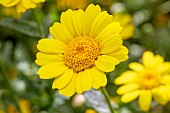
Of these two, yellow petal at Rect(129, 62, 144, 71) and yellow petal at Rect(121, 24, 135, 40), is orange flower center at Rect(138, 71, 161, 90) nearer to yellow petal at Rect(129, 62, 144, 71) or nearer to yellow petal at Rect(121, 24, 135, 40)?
yellow petal at Rect(129, 62, 144, 71)

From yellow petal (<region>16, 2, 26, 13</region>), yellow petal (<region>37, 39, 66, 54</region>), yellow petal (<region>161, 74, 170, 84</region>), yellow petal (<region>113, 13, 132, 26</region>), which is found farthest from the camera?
yellow petal (<region>113, 13, 132, 26</region>)

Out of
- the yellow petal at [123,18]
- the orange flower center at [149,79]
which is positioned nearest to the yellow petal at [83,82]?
the orange flower center at [149,79]

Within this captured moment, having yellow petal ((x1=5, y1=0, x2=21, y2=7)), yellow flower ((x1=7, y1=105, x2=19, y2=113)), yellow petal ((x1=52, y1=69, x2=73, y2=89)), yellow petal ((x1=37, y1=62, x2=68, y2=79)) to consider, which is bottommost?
yellow flower ((x1=7, y1=105, x2=19, y2=113))

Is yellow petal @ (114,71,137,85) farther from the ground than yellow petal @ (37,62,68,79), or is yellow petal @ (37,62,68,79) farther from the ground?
yellow petal @ (37,62,68,79)

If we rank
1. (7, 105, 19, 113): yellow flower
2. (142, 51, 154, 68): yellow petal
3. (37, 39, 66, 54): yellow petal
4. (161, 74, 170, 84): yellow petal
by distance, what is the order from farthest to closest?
1. (7, 105, 19, 113): yellow flower
2. (142, 51, 154, 68): yellow petal
3. (161, 74, 170, 84): yellow petal
4. (37, 39, 66, 54): yellow petal

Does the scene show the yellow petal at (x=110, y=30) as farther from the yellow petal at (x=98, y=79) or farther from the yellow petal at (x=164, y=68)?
the yellow petal at (x=164, y=68)

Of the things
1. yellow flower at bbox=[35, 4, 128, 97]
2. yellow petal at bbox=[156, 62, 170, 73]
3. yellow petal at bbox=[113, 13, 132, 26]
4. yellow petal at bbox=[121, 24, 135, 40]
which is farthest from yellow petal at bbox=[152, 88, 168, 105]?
yellow petal at bbox=[113, 13, 132, 26]

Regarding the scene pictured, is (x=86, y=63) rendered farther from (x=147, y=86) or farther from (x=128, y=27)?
(x=128, y=27)

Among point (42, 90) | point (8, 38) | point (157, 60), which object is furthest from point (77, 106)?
point (8, 38)
